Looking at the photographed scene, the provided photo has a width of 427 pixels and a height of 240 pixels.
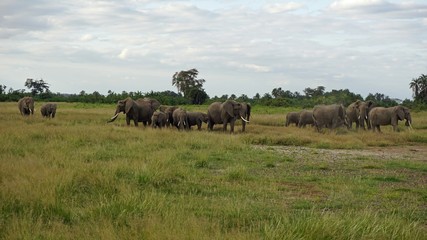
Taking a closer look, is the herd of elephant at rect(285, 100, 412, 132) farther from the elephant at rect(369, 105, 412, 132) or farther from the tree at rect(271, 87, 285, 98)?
the tree at rect(271, 87, 285, 98)

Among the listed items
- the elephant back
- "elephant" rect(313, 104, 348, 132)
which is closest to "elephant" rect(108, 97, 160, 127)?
the elephant back

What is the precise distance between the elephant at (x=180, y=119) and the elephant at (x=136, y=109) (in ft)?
6.99

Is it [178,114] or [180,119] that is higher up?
[178,114]

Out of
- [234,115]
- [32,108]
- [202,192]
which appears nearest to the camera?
[202,192]

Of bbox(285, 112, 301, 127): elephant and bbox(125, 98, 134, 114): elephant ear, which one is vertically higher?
bbox(125, 98, 134, 114): elephant ear

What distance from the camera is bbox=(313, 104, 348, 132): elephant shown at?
2741cm

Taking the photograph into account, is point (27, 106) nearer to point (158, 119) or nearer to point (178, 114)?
point (158, 119)

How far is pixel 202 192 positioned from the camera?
934 centimetres

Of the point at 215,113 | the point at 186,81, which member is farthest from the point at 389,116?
the point at 186,81

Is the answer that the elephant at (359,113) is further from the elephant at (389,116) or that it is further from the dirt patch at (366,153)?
the dirt patch at (366,153)

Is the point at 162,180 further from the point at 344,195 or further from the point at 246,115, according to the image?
the point at 246,115

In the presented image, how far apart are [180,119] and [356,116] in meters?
11.2

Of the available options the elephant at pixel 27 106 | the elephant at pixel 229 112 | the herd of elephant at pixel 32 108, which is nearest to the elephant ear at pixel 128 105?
the elephant at pixel 229 112

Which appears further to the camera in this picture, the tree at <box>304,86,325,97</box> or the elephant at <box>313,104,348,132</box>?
the tree at <box>304,86,325,97</box>
